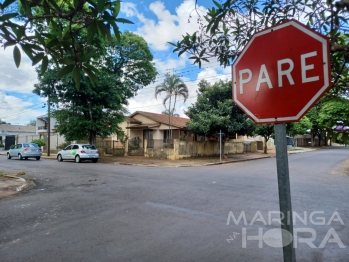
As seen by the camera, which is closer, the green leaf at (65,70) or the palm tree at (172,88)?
the green leaf at (65,70)

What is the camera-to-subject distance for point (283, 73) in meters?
1.65

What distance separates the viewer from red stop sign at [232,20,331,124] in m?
1.53

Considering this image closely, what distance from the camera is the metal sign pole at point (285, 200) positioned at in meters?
1.48

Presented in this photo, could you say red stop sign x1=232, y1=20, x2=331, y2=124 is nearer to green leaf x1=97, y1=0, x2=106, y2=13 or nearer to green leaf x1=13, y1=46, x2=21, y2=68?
green leaf x1=97, y1=0, x2=106, y2=13

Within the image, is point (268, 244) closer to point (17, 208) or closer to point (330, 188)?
point (17, 208)

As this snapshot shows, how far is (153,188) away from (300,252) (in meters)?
5.83

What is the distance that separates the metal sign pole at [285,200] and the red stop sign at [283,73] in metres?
0.19

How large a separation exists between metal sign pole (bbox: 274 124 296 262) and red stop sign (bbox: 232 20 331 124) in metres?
0.19

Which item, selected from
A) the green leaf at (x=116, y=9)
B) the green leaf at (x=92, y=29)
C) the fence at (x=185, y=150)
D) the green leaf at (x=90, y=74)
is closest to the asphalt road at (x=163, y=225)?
the green leaf at (x=90, y=74)

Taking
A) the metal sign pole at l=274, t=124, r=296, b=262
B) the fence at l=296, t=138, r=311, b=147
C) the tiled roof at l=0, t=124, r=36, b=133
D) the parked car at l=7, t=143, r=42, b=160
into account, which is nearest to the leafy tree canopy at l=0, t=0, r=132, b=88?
the metal sign pole at l=274, t=124, r=296, b=262

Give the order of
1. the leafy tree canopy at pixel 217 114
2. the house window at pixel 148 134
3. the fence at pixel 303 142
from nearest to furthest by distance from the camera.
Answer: the leafy tree canopy at pixel 217 114 → the house window at pixel 148 134 → the fence at pixel 303 142

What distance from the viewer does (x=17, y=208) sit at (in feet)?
21.5

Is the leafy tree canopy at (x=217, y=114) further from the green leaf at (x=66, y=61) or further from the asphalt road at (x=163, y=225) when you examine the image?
the green leaf at (x=66, y=61)

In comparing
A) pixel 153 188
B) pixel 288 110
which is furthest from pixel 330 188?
pixel 288 110
